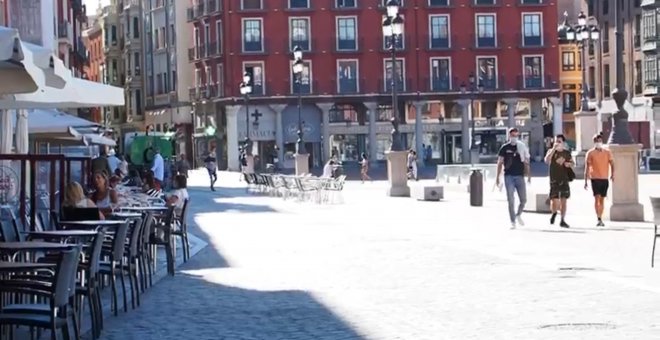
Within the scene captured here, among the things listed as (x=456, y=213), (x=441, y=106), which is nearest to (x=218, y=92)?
(x=441, y=106)

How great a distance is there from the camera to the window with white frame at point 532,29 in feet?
342

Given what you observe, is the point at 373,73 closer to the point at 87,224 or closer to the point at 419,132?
the point at 419,132

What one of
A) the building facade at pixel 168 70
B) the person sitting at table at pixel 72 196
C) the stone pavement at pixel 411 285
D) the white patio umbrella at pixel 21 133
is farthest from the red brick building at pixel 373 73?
the person sitting at table at pixel 72 196

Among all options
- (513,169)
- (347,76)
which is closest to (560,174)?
(513,169)

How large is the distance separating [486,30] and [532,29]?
3165 millimetres

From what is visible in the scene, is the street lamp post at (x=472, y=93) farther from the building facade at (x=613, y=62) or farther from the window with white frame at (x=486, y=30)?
the building facade at (x=613, y=62)

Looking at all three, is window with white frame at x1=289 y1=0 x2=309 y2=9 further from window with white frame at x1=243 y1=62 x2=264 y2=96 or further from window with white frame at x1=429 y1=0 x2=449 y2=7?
window with white frame at x1=429 y1=0 x2=449 y2=7

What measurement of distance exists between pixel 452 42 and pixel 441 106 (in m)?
4.40

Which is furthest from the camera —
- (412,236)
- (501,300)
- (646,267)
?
(412,236)

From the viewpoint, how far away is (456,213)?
3831 centimetres

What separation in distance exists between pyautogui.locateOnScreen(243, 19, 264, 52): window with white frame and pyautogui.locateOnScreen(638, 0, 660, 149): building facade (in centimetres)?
2479

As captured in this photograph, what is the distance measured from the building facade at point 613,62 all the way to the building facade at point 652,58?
0.68 m

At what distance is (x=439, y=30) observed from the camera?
104062mm

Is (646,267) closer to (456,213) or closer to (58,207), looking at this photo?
(58,207)
